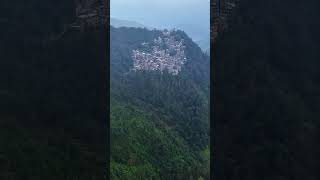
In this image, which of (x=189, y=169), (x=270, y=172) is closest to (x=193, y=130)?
(x=189, y=169)
